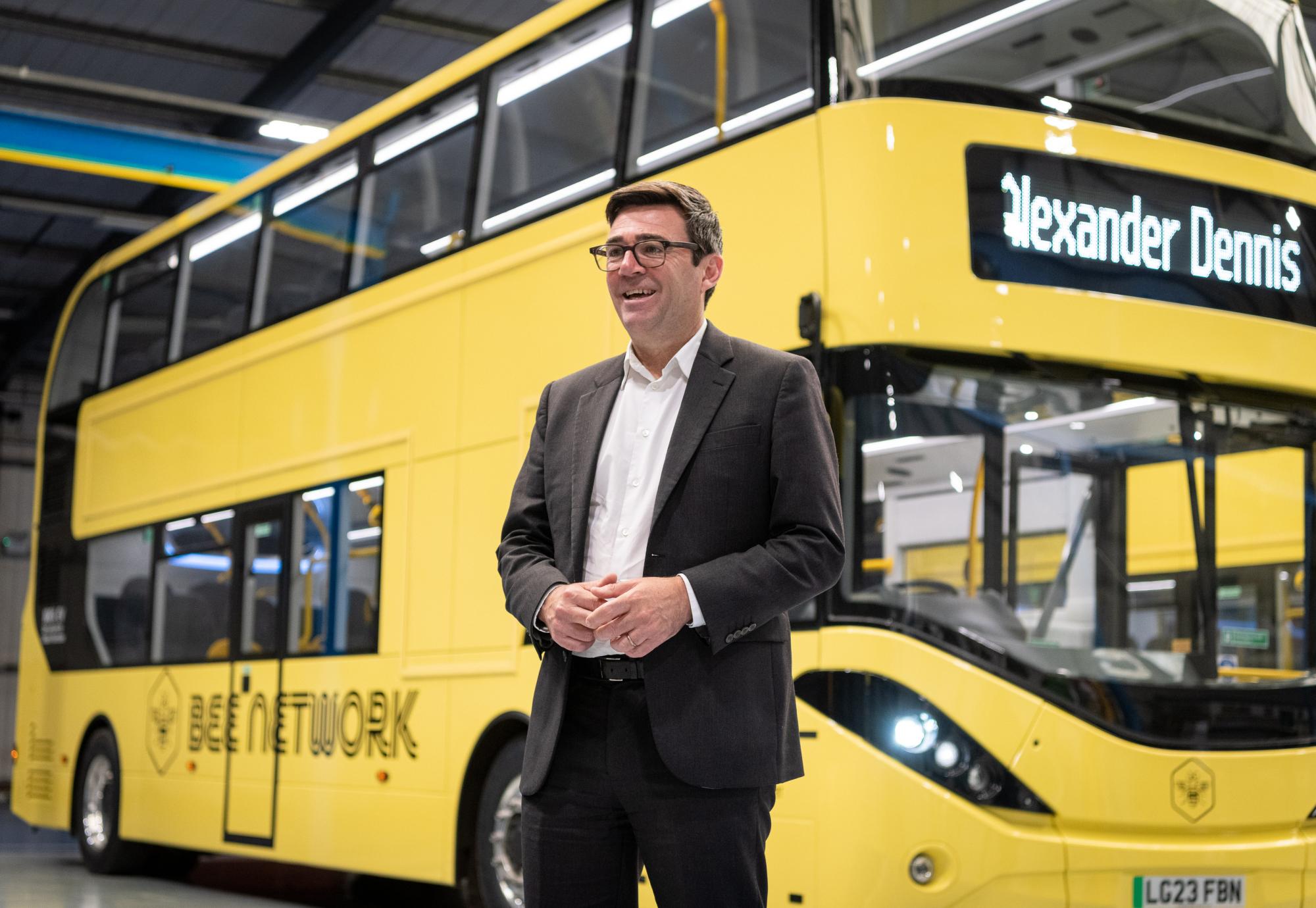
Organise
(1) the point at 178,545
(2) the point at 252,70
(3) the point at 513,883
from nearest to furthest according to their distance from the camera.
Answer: (3) the point at 513,883, (1) the point at 178,545, (2) the point at 252,70

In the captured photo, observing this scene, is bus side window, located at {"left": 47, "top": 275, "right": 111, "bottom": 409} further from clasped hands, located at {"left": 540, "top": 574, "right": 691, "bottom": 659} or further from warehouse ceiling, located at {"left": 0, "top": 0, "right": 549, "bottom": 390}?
clasped hands, located at {"left": 540, "top": 574, "right": 691, "bottom": 659}

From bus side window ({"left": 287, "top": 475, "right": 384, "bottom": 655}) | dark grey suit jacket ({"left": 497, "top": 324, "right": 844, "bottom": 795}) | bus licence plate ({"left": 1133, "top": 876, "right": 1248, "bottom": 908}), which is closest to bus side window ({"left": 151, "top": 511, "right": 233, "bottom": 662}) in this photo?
bus side window ({"left": 287, "top": 475, "right": 384, "bottom": 655})

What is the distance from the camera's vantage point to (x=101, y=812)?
A: 433 inches

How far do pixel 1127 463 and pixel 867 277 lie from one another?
1150 mm

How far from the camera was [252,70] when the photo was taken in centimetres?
1541

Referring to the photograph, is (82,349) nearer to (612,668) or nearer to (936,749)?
(936,749)

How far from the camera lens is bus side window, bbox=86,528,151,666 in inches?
416

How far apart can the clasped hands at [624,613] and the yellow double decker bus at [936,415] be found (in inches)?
106

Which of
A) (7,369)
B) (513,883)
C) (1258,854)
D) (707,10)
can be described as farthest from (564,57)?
(7,369)

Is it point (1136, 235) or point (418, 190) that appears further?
point (418, 190)

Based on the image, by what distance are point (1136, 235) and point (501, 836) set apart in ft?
11.3

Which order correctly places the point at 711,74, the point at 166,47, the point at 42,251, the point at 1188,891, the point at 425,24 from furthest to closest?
the point at 42,251 < the point at 166,47 < the point at 425,24 < the point at 711,74 < the point at 1188,891

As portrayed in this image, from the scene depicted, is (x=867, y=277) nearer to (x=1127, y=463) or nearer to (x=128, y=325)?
(x=1127, y=463)

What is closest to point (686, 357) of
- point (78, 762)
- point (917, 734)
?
point (917, 734)
